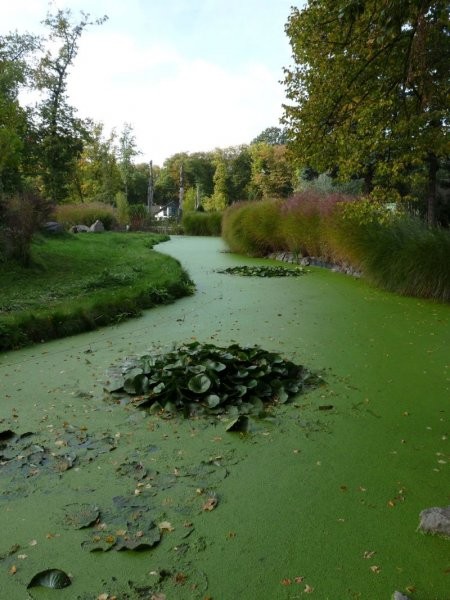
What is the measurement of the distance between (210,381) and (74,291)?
3517mm

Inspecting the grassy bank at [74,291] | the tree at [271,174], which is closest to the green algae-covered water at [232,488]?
the grassy bank at [74,291]

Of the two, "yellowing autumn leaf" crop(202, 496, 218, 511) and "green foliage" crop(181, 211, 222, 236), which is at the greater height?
"green foliage" crop(181, 211, 222, 236)

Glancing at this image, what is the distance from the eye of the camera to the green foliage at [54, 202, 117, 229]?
17.8m

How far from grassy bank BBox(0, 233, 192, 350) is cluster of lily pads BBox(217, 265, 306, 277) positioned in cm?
119

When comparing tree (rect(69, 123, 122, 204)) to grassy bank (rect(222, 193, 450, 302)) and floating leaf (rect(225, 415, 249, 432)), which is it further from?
floating leaf (rect(225, 415, 249, 432))

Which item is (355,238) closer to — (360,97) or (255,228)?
(360,97)

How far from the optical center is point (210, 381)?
287 cm

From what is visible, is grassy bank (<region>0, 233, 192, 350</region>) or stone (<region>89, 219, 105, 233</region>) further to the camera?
stone (<region>89, 219, 105, 233</region>)

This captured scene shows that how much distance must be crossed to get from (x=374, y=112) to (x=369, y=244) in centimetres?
309

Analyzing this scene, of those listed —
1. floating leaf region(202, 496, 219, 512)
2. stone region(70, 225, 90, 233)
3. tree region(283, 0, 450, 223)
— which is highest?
tree region(283, 0, 450, 223)

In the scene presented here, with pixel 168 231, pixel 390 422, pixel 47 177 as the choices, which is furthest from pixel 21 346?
pixel 168 231

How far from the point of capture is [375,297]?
6.11 m

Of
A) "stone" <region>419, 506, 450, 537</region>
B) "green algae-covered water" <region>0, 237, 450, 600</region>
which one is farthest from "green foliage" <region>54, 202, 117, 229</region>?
"stone" <region>419, 506, 450, 537</region>

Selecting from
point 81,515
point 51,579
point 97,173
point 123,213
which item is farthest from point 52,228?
point 97,173
